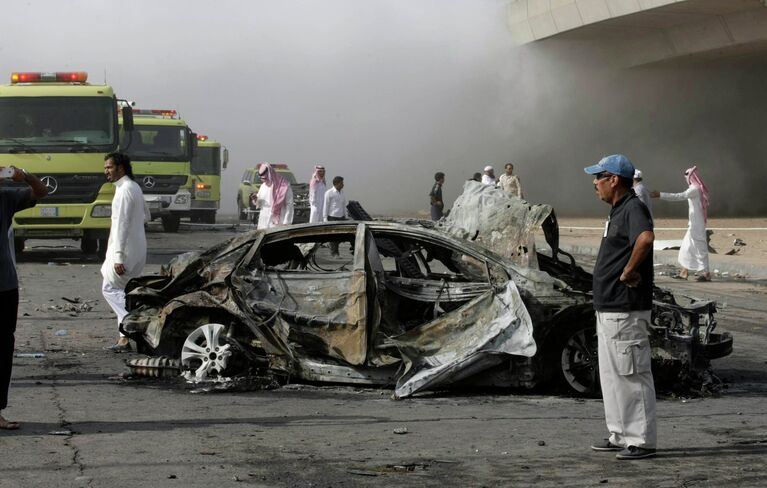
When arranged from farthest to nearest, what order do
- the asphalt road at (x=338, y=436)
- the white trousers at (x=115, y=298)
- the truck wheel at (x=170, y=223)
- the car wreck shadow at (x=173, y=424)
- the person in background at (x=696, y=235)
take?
the truck wheel at (x=170, y=223)
the person in background at (x=696, y=235)
the white trousers at (x=115, y=298)
the car wreck shadow at (x=173, y=424)
the asphalt road at (x=338, y=436)

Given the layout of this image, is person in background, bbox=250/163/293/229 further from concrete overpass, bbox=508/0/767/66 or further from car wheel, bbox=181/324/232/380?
concrete overpass, bbox=508/0/767/66

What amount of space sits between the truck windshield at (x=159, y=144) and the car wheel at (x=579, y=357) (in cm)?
2441

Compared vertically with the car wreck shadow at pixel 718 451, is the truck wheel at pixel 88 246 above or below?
above

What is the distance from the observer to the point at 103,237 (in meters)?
22.8

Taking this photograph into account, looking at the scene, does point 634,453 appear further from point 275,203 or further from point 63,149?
point 63,149

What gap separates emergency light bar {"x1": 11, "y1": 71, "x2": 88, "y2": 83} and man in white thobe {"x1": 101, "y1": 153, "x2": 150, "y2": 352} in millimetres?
11786

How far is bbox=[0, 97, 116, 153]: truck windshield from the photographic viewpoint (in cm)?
2202

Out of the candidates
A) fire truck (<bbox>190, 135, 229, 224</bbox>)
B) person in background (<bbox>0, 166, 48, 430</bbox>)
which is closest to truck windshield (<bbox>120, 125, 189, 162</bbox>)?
fire truck (<bbox>190, 135, 229, 224</bbox>)

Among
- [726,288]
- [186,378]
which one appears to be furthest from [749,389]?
[726,288]

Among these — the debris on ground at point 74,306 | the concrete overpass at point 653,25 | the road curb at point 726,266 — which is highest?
the concrete overpass at point 653,25

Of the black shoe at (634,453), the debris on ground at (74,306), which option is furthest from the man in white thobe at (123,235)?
the black shoe at (634,453)

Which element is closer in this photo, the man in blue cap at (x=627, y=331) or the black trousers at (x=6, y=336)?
the man in blue cap at (x=627, y=331)

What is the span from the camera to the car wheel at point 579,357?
9.45 metres

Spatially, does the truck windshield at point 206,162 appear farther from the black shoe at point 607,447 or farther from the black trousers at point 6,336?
the black shoe at point 607,447
